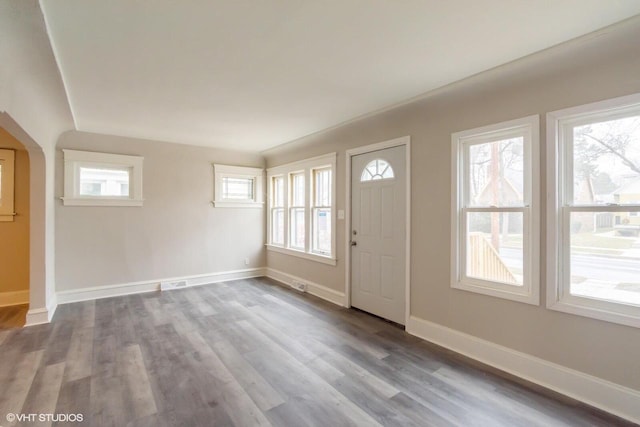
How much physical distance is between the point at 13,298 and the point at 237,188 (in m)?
3.63

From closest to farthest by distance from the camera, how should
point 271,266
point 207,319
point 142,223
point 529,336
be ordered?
point 529,336 → point 207,319 → point 142,223 → point 271,266

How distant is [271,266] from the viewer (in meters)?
5.99

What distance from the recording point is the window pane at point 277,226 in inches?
231

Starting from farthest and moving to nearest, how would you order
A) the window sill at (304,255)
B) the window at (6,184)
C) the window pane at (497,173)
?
the window sill at (304,255), the window at (6,184), the window pane at (497,173)

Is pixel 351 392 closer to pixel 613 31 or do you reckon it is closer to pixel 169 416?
pixel 169 416

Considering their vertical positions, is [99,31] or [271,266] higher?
[99,31]

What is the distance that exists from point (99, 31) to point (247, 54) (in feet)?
3.08

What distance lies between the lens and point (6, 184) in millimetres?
4207

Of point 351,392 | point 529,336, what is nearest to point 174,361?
point 351,392

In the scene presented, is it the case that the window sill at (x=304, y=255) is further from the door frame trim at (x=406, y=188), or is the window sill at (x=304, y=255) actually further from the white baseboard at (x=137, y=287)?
the white baseboard at (x=137, y=287)

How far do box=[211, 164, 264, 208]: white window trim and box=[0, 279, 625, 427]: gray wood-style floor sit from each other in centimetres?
235

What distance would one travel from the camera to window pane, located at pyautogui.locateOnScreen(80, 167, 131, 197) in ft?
14.6

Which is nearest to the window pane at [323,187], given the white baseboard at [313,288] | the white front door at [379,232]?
the white front door at [379,232]

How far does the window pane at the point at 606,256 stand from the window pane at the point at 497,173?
0.49 metres
